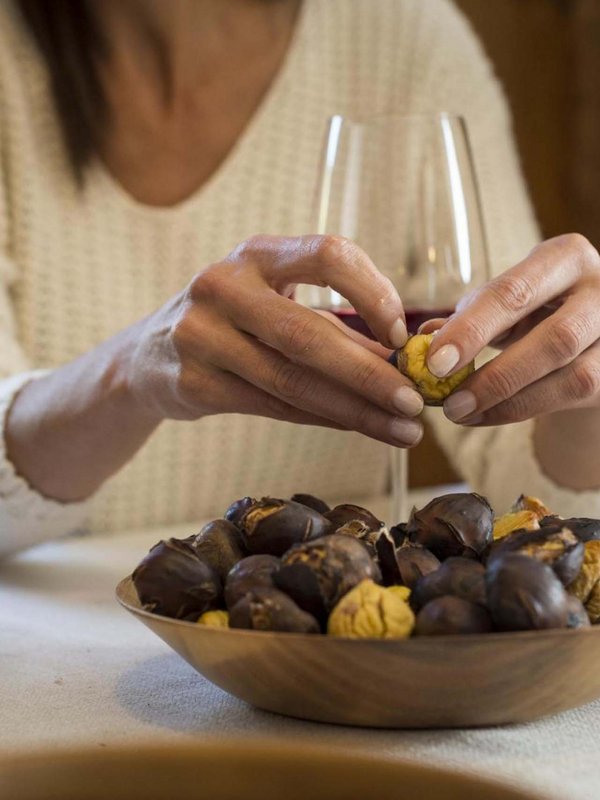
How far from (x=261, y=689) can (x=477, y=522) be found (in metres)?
0.13

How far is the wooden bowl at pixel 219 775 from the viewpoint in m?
0.43

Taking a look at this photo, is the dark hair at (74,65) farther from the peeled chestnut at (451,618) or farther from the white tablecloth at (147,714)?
the peeled chestnut at (451,618)

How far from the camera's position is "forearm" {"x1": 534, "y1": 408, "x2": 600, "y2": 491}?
0.84 m

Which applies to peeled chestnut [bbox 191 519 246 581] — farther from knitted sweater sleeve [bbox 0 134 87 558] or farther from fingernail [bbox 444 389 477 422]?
knitted sweater sleeve [bbox 0 134 87 558]

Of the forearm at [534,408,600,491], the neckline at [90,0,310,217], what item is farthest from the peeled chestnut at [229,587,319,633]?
the neckline at [90,0,310,217]

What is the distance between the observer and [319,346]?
0.57m

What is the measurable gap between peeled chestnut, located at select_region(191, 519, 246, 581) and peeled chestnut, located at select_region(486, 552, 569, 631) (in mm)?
130

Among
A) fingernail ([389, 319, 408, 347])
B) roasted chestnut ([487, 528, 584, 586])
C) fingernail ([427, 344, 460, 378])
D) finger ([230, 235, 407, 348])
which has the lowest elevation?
roasted chestnut ([487, 528, 584, 586])

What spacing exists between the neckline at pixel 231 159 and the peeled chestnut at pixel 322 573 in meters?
0.89

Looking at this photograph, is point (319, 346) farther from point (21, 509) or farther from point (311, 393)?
point (21, 509)

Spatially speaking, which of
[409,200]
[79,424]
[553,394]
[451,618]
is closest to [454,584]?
[451,618]

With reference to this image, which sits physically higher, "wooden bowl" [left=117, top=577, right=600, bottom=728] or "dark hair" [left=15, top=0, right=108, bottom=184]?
"dark hair" [left=15, top=0, right=108, bottom=184]

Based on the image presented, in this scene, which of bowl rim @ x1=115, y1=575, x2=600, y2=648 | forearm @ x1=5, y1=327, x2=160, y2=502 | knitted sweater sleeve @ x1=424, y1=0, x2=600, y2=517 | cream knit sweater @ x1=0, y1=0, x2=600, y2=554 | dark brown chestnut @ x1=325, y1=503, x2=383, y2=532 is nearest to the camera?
bowl rim @ x1=115, y1=575, x2=600, y2=648

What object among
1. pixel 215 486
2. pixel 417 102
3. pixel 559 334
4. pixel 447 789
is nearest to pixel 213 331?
pixel 559 334
